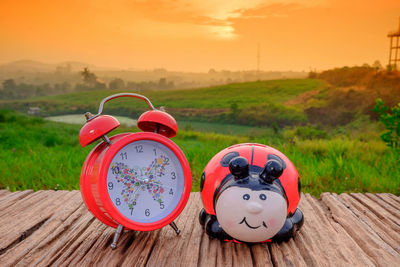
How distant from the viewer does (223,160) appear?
222cm

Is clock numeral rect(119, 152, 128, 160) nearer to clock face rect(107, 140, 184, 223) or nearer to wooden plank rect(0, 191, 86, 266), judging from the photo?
clock face rect(107, 140, 184, 223)

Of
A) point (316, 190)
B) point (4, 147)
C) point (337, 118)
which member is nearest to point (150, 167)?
point (316, 190)

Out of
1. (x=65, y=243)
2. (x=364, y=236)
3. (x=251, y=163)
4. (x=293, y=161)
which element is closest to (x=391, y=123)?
(x=293, y=161)

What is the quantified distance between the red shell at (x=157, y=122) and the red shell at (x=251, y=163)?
352 millimetres

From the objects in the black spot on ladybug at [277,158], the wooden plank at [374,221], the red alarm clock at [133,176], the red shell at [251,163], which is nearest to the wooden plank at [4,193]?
the red alarm clock at [133,176]

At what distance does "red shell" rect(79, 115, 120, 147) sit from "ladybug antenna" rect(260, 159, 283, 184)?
2.96ft

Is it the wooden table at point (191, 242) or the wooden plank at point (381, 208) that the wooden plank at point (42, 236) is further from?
the wooden plank at point (381, 208)

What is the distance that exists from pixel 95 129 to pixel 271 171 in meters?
1.02

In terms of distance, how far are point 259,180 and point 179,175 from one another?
519 mm

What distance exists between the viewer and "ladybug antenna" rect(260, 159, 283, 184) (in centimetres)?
199

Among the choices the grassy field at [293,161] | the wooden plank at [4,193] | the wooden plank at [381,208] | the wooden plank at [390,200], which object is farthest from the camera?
the grassy field at [293,161]

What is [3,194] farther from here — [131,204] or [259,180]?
[259,180]

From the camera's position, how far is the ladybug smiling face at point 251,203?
1978 mm

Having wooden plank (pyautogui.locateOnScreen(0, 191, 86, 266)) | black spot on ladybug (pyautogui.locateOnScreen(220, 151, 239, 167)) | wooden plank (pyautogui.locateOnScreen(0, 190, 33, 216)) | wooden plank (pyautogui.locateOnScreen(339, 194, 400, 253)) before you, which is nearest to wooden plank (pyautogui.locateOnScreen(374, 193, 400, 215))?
wooden plank (pyautogui.locateOnScreen(339, 194, 400, 253))
